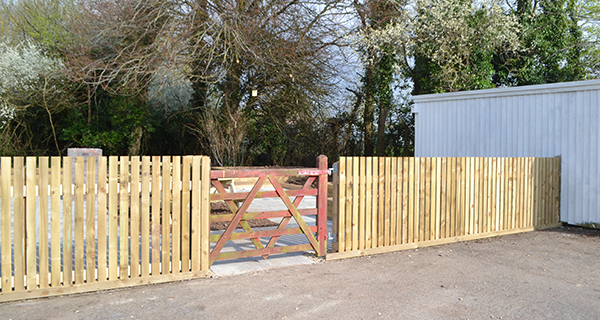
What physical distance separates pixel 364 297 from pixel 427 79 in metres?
12.3

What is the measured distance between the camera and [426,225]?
7031 millimetres

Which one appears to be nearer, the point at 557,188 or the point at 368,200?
the point at 368,200

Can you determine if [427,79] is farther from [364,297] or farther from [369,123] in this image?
[364,297]

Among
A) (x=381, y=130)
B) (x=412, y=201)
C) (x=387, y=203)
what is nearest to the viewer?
(x=387, y=203)

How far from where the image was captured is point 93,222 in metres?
4.61

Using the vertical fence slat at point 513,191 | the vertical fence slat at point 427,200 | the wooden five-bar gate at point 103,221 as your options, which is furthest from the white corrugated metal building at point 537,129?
the wooden five-bar gate at point 103,221

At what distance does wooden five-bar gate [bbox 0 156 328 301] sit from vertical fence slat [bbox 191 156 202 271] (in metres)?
0.01

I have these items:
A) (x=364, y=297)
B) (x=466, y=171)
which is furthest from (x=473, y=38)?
(x=364, y=297)

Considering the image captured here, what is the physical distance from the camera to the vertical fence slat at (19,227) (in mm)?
4223

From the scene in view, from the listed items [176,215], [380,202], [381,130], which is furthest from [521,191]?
[381,130]

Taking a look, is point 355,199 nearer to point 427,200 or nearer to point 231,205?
point 427,200

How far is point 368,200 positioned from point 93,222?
11.5 ft

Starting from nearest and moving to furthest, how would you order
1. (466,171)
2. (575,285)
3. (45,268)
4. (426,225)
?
(45,268)
(575,285)
(426,225)
(466,171)

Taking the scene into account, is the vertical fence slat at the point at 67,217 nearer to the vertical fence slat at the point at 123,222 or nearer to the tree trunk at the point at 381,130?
the vertical fence slat at the point at 123,222
